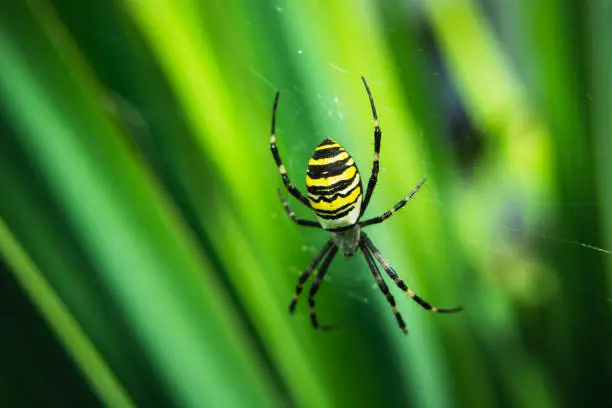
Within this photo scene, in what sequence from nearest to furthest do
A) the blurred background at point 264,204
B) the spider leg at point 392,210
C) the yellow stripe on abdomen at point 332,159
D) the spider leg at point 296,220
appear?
the blurred background at point 264,204 < the yellow stripe on abdomen at point 332,159 < the spider leg at point 392,210 < the spider leg at point 296,220

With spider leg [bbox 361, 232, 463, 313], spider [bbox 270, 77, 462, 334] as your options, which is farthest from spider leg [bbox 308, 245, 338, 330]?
spider leg [bbox 361, 232, 463, 313]

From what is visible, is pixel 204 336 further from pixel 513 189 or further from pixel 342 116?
pixel 513 189

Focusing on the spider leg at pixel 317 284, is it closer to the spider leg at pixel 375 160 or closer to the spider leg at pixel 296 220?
the spider leg at pixel 296 220

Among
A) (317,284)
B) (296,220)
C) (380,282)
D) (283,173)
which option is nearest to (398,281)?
(380,282)

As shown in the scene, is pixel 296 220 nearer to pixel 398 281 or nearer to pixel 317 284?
pixel 317 284

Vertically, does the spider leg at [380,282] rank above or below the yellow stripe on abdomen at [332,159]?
below

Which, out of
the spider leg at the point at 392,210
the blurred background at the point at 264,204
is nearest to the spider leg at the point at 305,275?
the blurred background at the point at 264,204

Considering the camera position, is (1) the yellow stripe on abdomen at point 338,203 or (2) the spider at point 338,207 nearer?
(2) the spider at point 338,207
